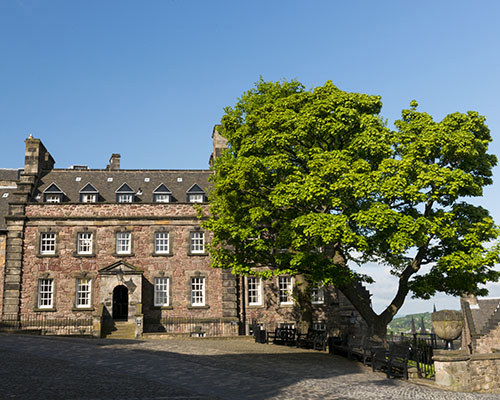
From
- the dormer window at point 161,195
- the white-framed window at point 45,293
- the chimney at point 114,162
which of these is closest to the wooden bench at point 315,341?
the dormer window at point 161,195

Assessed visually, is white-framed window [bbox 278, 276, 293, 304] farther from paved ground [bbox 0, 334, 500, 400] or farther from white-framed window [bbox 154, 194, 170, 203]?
paved ground [bbox 0, 334, 500, 400]

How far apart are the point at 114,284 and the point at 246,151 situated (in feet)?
51.9

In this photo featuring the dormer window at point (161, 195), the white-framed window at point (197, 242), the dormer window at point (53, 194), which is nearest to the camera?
the white-framed window at point (197, 242)

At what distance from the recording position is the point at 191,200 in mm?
38156

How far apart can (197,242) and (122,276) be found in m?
5.65

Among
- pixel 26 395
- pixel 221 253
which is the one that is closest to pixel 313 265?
pixel 221 253

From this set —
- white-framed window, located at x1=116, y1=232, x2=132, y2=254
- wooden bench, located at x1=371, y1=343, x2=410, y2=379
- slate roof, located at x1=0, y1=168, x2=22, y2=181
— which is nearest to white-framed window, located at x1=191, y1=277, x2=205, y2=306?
white-framed window, located at x1=116, y1=232, x2=132, y2=254

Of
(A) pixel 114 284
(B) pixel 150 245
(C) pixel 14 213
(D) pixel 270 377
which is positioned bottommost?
(D) pixel 270 377

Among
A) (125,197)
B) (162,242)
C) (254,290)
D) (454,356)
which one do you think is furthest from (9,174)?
(454,356)

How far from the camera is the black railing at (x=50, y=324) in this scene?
3278 cm

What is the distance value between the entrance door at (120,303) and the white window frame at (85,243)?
3.35 meters

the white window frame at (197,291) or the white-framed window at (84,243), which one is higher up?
the white-framed window at (84,243)

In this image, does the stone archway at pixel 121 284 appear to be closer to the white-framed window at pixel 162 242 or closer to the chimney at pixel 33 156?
the white-framed window at pixel 162 242

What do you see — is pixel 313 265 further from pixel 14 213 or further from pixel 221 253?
pixel 14 213
